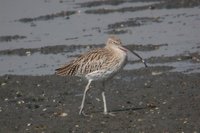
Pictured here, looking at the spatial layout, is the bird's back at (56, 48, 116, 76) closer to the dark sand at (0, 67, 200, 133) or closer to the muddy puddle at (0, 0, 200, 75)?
the dark sand at (0, 67, 200, 133)

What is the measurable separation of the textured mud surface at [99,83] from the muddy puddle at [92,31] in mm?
32

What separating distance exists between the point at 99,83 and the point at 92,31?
954cm

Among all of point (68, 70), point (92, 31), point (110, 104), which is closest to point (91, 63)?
point (68, 70)

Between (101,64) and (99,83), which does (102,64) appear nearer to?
(101,64)

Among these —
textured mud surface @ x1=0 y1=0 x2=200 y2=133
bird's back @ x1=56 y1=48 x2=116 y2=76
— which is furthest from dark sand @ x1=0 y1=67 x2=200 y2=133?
bird's back @ x1=56 y1=48 x2=116 y2=76

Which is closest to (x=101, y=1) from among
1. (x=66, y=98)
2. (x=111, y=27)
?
(x=111, y=27)

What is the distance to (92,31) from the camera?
91.2 ft

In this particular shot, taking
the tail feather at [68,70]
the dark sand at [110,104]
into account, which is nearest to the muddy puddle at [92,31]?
the dark sand at [110,104]

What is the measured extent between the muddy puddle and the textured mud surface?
1.3 inches

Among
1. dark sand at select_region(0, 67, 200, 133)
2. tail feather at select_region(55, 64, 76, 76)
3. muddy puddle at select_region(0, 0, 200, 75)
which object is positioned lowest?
muddy puddle at select_region(0, 0, 200, 75)

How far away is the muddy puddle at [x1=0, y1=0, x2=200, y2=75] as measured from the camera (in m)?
22.2

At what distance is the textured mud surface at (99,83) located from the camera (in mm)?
14523

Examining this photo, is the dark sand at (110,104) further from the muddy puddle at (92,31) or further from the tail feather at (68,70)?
the muddy puddle at (92,31)

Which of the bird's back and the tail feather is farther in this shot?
the tail feather
